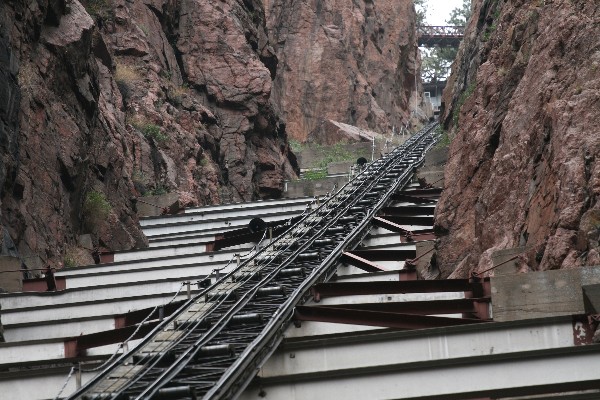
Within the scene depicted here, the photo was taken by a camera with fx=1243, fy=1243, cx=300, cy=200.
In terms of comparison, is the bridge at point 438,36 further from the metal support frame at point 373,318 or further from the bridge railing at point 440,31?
the metal support frame at point 373,318

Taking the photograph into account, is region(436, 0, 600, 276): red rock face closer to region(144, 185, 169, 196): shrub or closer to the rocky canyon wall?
the rocky canyon wall

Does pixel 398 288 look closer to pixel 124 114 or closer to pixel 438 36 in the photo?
pixel 124 114

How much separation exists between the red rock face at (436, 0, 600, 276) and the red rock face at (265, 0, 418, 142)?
36.6 metres

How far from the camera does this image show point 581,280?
1653 cm

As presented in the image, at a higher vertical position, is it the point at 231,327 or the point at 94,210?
the point at 94,210

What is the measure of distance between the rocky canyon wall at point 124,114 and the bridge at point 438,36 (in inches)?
1874

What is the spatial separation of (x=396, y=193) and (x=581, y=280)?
20.1 metres

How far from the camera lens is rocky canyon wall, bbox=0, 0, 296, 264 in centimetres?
2938

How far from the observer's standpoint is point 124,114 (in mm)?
41406

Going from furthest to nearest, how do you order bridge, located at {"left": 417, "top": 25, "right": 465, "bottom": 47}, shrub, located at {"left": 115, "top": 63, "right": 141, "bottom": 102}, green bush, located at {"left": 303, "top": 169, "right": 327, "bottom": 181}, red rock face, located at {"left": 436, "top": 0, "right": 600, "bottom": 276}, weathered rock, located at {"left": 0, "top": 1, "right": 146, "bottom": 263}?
1. bridge, located at {"left": 417, "top": 25, "right": 465, "bottom": 47}
2. green bush, located at {"left": 303, "top": 169, "right": 327, "bottom": 181}
3. shrub, located at {"left": 115, "top": 63, "right": 141, "bottom": 102}
4. weathered rock, located at {"left": 0, "top": 1, "right": 146, "bottom": 263}
5. red rock face, located at {"left": 436, "top": 0, "right": 600, "bottom": 276}

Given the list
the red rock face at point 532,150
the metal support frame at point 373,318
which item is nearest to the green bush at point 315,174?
the red rock face at point 532,150

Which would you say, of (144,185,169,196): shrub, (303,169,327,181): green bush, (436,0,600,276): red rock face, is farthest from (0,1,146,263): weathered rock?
(303,169,327,181): green bush

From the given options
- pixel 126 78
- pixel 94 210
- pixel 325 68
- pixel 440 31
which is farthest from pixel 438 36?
pixel 94 210

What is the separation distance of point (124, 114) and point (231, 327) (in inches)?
897
